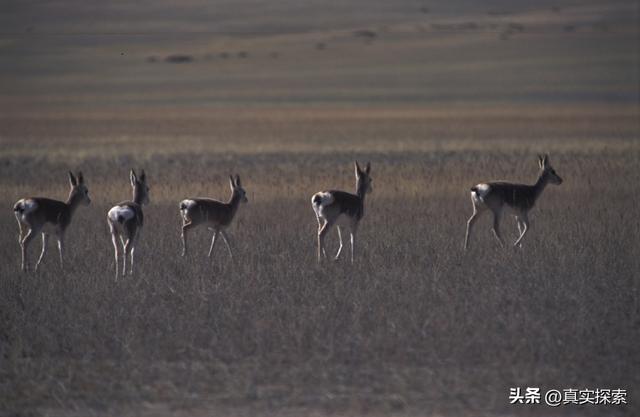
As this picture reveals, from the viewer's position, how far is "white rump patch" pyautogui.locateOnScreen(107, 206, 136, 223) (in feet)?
46.5

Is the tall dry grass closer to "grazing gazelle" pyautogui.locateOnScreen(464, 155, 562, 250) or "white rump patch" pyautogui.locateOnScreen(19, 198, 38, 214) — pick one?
"grazing gazelle" pyautogui.locateOnScreen(464, 155, 562, 250)

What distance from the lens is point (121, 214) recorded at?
1416cm

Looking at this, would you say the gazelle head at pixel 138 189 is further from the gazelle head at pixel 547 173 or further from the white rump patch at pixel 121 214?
the gazelle head at pixel 547 173

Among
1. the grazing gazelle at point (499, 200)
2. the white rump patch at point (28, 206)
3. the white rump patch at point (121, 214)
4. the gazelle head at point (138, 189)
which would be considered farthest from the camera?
the grazing gazelle at point (499, 200)

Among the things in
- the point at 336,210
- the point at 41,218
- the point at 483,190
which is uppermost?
the point at 483,190

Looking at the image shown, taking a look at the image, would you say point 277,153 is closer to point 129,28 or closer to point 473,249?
point 473,249

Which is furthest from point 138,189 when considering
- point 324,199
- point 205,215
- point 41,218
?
point 324,199

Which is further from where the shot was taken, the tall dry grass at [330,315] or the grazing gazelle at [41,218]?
the grazing gazelle at [41,218]

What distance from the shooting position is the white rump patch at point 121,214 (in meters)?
14.2

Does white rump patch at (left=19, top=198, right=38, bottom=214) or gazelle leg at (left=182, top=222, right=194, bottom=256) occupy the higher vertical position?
white rump patch at (left=19, top=198, right=38, bottom=214)

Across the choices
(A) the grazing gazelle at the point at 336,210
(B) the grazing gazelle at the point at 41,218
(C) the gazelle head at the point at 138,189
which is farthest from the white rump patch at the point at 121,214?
(A) the grazing gazelle at the point at 336,210

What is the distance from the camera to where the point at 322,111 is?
65875 mm

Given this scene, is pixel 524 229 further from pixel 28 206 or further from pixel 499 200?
pixel 28 206

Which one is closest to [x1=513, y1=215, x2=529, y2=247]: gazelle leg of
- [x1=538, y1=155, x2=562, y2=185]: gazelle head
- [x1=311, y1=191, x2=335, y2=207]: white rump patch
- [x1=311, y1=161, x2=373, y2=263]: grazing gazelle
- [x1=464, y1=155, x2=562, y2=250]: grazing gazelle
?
[x1=464, y1=155, x2=562, y2=250]: grazing gazelle
